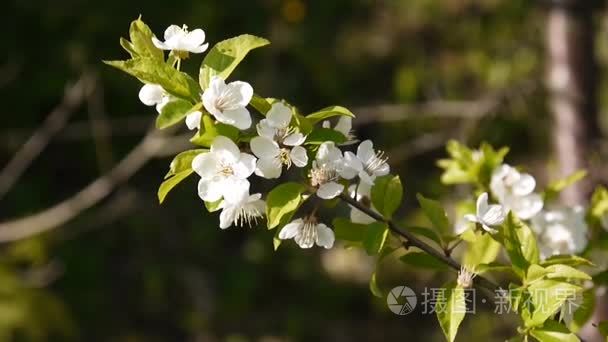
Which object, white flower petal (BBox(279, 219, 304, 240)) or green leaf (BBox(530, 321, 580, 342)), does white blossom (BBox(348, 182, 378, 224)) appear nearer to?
white flower petal (BBox(279, 219, 304, 240))

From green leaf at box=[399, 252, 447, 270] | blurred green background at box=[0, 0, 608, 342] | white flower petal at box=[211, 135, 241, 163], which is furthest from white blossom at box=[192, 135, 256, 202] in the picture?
blurred green background at box=[0, 0, 608, 342]

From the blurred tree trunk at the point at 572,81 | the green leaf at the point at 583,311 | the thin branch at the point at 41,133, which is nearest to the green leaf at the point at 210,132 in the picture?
the green leaf at the point at 583,311

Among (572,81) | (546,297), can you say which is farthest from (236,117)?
(572,81)

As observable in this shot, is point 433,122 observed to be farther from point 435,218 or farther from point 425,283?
point 435,218

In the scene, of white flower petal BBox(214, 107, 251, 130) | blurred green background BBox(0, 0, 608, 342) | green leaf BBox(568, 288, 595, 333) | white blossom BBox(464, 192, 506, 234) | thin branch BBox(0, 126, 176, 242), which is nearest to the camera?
white flower petal BBox(214, 107, 251, 130)

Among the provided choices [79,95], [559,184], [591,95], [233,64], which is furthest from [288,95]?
[233,64]

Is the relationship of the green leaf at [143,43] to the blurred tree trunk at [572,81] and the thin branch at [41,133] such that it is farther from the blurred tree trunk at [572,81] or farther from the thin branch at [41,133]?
the thin branch at [41,133]
